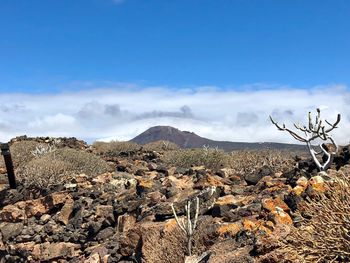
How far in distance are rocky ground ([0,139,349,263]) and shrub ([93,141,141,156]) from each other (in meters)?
7.61

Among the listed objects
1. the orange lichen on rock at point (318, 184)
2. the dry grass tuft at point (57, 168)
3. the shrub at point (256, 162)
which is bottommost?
the orange lichen on rock at point (318, 184)

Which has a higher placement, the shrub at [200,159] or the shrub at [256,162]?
the shrub at [200,159]

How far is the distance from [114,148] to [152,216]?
629 inches

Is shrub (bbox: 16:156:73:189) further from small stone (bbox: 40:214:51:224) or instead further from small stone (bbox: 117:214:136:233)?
small stone (bbox: 117:214:136:233)

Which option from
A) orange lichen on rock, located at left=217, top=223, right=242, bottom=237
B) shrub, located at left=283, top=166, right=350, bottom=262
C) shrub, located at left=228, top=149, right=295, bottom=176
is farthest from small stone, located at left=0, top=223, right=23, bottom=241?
shrub, located at left=283, top=166, right=350, bottom=262

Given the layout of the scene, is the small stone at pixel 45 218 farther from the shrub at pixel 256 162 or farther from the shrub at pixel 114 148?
the shrub at pixel 114 148

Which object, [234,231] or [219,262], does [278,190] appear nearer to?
[234,231]

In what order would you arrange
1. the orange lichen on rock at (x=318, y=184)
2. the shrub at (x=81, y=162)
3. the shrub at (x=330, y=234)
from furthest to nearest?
1. the shrub at (x=81, y=162)
2. the orange lichen on rock at (x=318, y=184)
3. the shrub at (x=330, y=234)

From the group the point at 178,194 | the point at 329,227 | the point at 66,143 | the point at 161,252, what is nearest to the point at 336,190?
the point at 329,227

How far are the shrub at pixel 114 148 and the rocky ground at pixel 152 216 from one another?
761 cm

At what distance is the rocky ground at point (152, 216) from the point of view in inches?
297

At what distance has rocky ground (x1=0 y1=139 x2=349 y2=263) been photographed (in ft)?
24.7

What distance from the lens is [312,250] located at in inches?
206

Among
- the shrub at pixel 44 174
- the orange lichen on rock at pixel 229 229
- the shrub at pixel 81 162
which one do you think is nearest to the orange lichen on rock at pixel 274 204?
the orange lichen on rock at pixel 229 229
